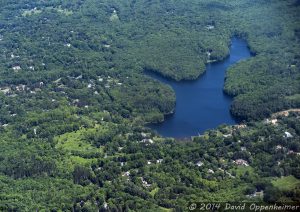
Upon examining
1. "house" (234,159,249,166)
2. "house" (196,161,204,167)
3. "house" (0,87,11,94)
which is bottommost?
"house" (0,87,11,94)

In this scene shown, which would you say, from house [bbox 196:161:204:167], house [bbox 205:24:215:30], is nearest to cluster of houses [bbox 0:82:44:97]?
house [bbox 196:161:204:167]

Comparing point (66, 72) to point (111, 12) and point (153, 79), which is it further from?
point (111, 12)

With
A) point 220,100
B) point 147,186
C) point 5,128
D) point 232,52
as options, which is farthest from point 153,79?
point 147,186

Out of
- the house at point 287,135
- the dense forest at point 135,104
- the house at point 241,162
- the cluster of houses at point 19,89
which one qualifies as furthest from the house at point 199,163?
the cluster of houses at point 19,89

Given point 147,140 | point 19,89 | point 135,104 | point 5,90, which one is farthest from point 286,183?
point 5,90

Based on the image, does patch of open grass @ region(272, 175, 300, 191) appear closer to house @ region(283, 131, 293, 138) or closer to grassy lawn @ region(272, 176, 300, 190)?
grassy lawn @ region(272, 176, 300, 190)

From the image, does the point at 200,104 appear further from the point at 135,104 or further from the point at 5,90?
the point at 5,90
